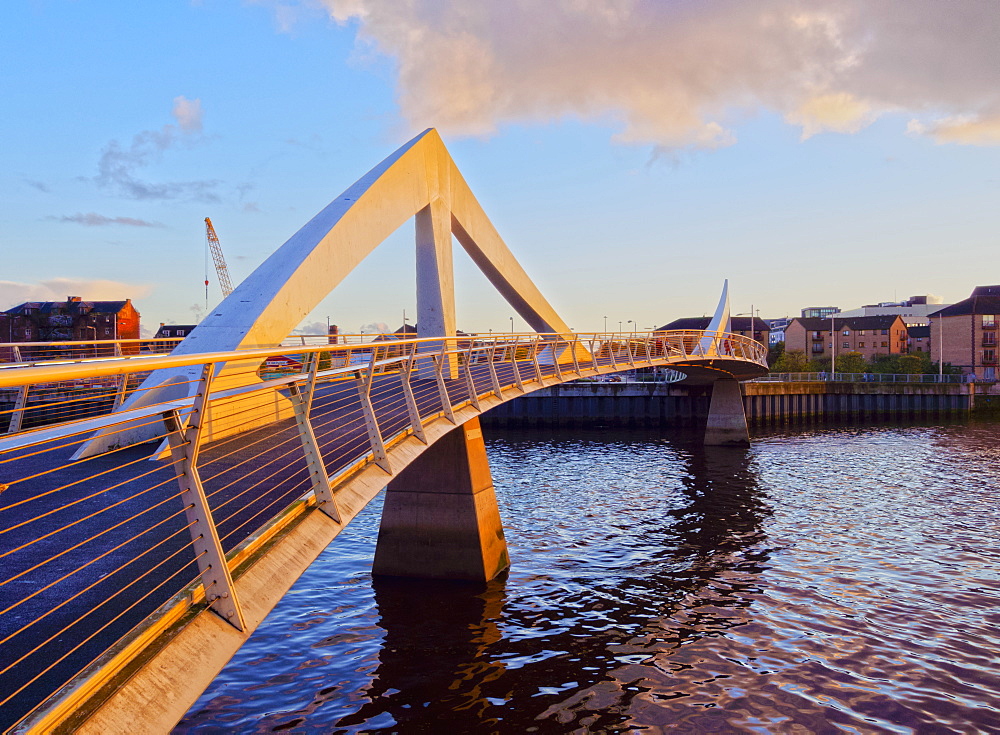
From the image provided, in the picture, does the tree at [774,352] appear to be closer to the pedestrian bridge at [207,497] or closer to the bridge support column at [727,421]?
the bridge support column at [727,421]

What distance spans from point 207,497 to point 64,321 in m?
91.1

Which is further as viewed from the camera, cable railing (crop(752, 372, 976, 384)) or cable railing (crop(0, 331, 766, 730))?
cable railing (crop(752, 372, 976, 384))

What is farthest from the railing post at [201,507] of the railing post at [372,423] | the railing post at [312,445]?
the railing post at [372,423]

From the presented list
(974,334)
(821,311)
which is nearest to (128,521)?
(974,334)

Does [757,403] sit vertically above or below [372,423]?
below

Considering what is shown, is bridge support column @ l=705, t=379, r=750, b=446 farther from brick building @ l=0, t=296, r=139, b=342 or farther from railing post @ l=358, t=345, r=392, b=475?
brick building @ l=0, t=296, r=139, b=342

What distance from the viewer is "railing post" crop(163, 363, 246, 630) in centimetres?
360

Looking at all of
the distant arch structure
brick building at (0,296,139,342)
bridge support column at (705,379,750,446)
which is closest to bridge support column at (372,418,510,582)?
the distant arch structure

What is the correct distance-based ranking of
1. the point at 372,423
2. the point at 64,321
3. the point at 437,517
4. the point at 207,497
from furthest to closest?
the point at 64,321 → the point at 437,517 → the point at 372,423 → the point at 207,497

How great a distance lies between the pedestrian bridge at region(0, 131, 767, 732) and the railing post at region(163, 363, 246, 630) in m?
0.01

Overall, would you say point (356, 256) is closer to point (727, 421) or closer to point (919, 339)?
point (727, 421)

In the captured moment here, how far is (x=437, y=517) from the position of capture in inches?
578

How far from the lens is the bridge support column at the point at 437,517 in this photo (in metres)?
14.5

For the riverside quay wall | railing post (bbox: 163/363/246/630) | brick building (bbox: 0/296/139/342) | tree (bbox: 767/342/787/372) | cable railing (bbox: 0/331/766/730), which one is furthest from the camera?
tree (bbox: 767/342/787/372)
